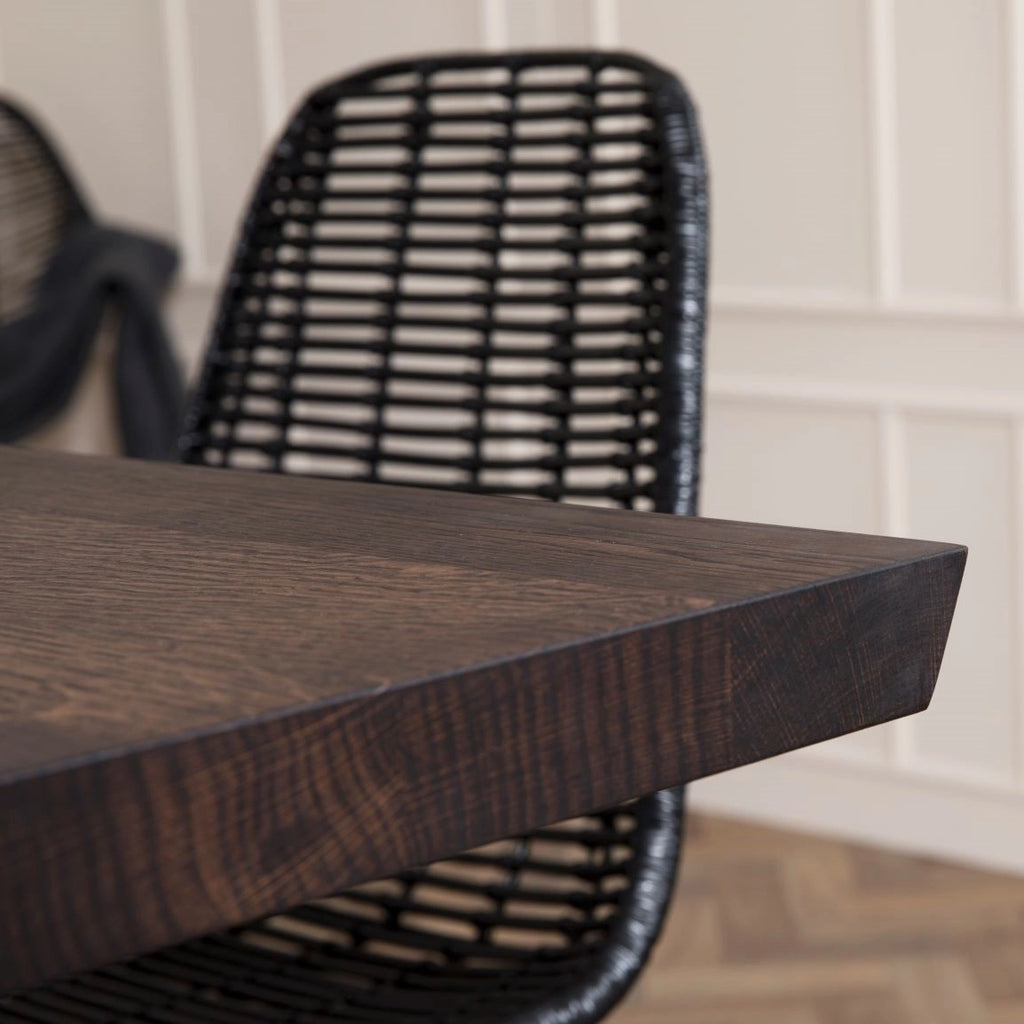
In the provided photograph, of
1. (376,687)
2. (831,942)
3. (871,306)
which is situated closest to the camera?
(376,687)

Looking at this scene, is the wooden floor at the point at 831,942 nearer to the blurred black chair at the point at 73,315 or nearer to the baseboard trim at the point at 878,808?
the baseboard trim at the point at 878,808

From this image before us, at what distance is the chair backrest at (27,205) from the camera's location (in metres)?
2.66

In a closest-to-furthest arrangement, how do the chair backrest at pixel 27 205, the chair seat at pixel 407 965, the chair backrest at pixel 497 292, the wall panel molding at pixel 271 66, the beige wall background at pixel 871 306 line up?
the chair seat at pixel 407 965 < the chair backrest at pixel 497 292 < the beige wall background at pixel 871 306 < the wall panel molding at pixel 271 66 < the chair backrest at pixel 27 205

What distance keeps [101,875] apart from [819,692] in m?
0.20

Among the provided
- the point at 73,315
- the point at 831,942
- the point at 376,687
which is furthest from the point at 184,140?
the point at 376,687

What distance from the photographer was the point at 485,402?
40.0 inches

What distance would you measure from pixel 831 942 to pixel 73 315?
1.46 meters

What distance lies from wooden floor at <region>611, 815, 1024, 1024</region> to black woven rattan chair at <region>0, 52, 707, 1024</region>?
33.7 inches

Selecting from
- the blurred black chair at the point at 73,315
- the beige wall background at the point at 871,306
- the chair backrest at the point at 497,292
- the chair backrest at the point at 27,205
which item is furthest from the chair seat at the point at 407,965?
the chair backrest at the point at 27,205

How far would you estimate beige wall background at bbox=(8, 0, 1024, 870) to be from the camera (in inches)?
→ 78.6

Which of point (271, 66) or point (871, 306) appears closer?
point (871, 306)

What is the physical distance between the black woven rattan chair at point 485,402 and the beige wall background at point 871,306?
1.07 meters

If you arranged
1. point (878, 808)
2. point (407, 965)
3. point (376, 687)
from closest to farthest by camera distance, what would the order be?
point (376, 687)
point (407, 965)
point (878, 808)

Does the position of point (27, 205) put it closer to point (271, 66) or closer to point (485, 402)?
point (271, 66)
